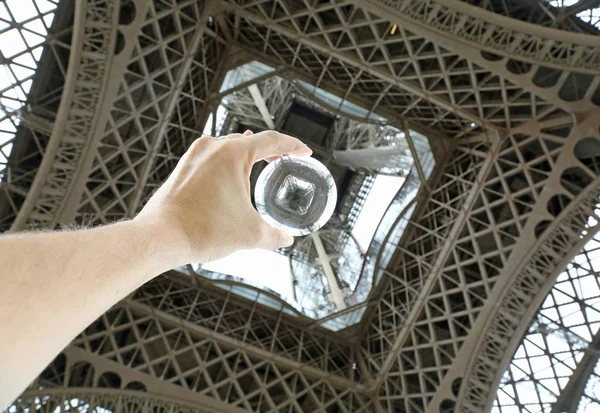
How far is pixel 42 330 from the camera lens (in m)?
1.38

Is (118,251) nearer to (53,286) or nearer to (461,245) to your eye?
(53,286)

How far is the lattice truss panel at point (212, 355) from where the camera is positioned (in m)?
13.5

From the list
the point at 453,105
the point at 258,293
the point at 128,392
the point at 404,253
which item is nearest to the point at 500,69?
the point at 453,105

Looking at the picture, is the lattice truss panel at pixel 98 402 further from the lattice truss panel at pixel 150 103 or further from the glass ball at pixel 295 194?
the glass ball at pixel 295 194

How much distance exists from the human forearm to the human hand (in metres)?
0.28

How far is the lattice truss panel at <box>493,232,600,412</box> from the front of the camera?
12852 mm

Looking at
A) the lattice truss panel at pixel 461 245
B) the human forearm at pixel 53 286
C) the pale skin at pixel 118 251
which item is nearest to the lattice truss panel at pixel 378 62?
the lattice truss panel at pixel 461 245

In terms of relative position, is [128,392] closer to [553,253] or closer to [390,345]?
[390,345]

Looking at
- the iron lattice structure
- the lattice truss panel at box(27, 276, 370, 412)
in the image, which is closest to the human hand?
the iron lattice structure

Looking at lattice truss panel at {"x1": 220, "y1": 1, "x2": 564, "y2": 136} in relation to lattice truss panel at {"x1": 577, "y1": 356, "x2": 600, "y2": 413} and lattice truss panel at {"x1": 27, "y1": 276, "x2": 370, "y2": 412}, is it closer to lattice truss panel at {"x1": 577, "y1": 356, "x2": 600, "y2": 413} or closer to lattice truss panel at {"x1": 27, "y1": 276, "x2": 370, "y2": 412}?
lattice truss panel at {"x1": 577, "y1": 356, "x2": 600, "y2": 413}

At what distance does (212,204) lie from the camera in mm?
2387

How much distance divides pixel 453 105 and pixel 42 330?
12701 millimetres

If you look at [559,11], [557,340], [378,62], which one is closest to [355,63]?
[378,62]

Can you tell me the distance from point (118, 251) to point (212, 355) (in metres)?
14.1
